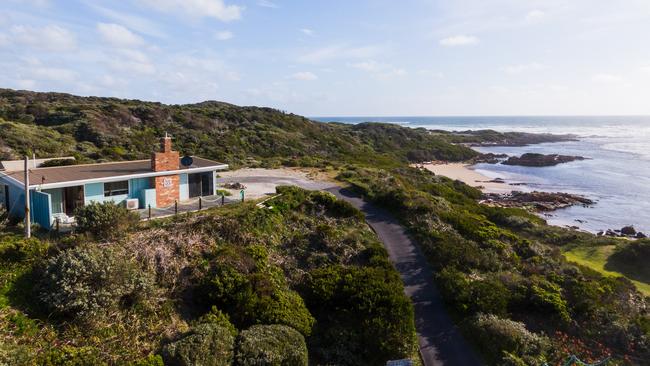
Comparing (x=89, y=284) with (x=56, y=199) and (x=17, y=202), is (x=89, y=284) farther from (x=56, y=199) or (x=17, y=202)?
(x=17, y=202)

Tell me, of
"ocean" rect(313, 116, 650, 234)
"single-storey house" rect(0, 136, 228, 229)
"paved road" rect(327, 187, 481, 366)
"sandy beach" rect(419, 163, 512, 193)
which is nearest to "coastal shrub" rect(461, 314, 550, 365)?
"paved road" rect(327, 187, 481, 366)

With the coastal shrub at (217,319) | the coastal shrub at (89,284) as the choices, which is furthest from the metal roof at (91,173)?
the coastal shrub at (217,319)

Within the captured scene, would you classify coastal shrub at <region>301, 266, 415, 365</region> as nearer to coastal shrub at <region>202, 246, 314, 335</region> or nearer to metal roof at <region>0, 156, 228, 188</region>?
coastal shrub at <region>202, 246, 314, 335</region>

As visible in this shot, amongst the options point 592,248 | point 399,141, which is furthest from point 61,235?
point 399,141

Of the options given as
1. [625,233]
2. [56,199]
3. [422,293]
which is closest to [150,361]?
[422,293]

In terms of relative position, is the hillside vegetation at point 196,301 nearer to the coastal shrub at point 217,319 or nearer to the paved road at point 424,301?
the coastal shrub at point 217,319

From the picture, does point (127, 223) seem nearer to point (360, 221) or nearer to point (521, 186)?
point (360, 221)
